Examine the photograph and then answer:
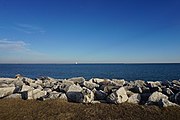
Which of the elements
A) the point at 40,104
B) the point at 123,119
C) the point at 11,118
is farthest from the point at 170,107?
the point at 11,118

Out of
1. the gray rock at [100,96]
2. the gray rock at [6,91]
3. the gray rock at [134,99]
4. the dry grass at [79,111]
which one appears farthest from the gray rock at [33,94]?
the gray rock at [134,99]

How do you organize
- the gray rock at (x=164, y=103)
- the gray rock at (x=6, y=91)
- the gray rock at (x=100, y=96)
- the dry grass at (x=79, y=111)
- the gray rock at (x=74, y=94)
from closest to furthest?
the dry grass at (x=79, y=111) < the gray rock at (x=164, y=103) < the gray rock at (x=74, y=94) < the gray rock at (x=100, y=96) < the gray rock at (x=6, y=91)

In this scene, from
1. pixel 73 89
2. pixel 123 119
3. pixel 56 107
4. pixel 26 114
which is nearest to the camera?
pixel 123 119

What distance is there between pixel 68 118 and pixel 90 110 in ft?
4.91

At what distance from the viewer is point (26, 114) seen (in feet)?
35.8

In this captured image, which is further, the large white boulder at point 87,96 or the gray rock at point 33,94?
the gray rock at point 33,94

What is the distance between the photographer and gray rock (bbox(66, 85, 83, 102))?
13308mm

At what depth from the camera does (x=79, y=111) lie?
11.3 m

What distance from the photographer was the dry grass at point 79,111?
10.4 meters

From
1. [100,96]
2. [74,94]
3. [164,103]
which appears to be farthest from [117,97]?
[74,94]

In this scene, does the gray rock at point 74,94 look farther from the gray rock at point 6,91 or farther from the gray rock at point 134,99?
the gray rock at point 6,91

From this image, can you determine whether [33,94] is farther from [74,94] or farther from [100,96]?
[100,96]

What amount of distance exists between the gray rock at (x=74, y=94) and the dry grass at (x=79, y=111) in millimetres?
765

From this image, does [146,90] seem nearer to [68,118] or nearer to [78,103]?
[78,103]
